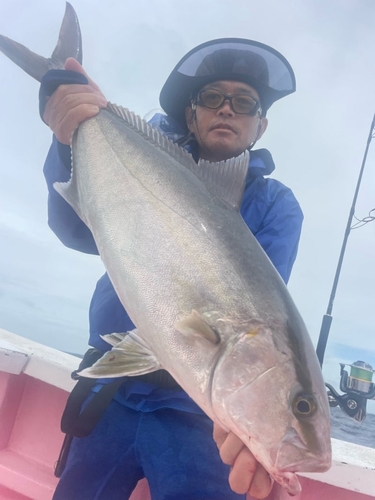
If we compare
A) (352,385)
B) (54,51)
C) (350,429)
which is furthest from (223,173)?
(350,429)

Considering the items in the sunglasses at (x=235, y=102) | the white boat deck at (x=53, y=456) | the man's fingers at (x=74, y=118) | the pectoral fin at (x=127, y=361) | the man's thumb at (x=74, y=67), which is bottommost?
the white boat deck at (x=53, y=456)

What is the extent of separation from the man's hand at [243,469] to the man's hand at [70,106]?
1.87 metres

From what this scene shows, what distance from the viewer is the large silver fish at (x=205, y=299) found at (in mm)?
1482

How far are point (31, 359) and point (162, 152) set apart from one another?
7.77 ft

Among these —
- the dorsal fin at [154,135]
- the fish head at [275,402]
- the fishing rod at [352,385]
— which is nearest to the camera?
the fish head at [275,402]

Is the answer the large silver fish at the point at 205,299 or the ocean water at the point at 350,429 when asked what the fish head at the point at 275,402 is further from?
the ocean water at the point at 350,429

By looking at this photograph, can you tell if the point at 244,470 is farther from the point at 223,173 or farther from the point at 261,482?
the point at 223,173

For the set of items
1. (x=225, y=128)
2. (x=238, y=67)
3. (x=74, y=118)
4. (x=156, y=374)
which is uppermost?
(x=238, y=67)

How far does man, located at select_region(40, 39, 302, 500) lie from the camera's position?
2.25m

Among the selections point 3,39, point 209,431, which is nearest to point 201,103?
point 3,39

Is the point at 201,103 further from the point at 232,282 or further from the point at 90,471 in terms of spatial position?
the point at 90,471

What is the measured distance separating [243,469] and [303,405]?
1.15 ft

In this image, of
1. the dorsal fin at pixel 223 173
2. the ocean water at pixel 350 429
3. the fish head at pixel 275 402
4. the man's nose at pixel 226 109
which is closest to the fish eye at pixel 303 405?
the fish head at pixel 275 402

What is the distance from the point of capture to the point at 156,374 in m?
2.43
